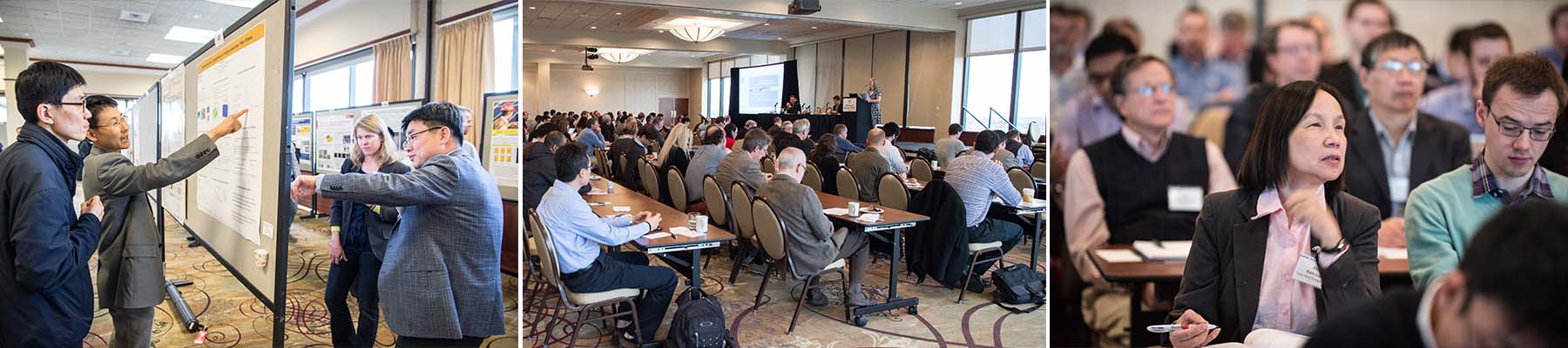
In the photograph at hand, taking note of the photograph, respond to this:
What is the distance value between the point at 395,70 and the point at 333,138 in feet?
1.68

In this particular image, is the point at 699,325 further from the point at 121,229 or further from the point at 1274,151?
the point at 1274,151

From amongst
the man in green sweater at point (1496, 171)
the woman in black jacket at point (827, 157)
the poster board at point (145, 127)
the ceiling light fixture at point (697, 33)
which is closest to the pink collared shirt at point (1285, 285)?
the man in green sweater at point (1496, 171)

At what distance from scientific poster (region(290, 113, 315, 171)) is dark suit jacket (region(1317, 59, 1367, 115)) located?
9.30 feet

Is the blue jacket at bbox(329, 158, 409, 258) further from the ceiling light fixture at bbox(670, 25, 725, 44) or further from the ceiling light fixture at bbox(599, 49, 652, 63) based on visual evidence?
the ceiling light fixture at bbox(599, 49, 652, 63)

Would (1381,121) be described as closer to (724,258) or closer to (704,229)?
(704,229)

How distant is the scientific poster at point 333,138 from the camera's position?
236cm

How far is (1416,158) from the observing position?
190 centimetres

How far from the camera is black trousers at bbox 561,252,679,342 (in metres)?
3.19

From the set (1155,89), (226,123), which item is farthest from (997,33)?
(226,123)

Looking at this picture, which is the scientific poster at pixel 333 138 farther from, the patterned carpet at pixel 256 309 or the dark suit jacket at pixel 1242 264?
the dark suit jacket at pixel 1242 264

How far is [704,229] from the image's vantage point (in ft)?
11.6

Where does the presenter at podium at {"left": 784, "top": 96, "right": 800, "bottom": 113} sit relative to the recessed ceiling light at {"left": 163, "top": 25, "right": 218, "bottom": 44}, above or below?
below

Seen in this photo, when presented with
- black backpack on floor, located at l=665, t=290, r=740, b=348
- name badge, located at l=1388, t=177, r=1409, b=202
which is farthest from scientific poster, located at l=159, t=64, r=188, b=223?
name badge, located at l=1388, t=177, r=1409, b=202

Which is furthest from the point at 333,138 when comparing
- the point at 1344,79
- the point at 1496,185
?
the point at 1496,185
